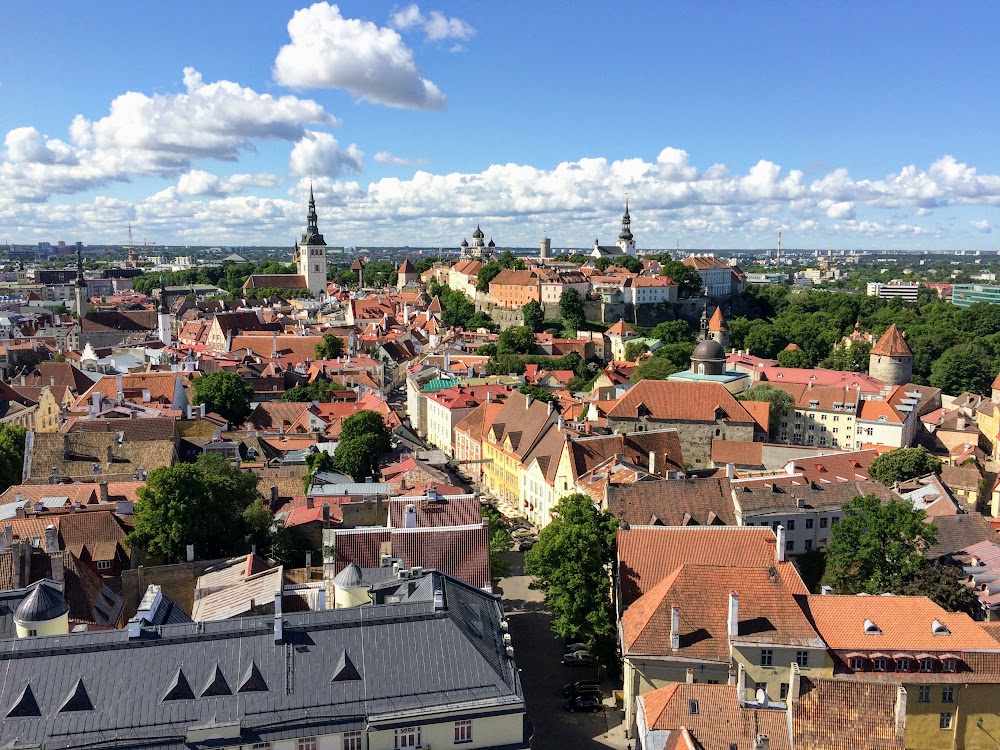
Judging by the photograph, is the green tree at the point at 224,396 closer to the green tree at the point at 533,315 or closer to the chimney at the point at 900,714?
the chimney at the point at 900,714

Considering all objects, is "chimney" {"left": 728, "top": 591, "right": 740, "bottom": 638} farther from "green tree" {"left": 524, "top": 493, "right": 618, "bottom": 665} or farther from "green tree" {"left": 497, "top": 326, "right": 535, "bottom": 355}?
"green tree" {"left": 497, "top": 326, "right": 535, "bottom": 355}

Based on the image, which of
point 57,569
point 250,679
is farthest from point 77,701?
point 57,569

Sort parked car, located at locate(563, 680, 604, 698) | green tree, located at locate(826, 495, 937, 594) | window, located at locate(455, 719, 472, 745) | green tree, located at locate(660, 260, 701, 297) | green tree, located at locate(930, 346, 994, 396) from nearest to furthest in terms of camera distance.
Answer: window, located at locate(455, 719, 472, 745) < parked car, located at locate(563, 680, 604, 698) < green tree, located at locate(826, 495, 937, 594) < green tree, located at locate(930, 346, 994, 396) < green tree, located at locate(660, 260, 701, 297)

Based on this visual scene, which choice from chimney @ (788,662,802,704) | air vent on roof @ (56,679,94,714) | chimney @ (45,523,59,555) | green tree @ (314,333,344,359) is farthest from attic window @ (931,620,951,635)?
green tree @ (314,333,344,359)

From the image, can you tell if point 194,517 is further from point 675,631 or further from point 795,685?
point 795,685

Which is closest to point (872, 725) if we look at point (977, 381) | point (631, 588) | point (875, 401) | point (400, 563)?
point (631, 588)
